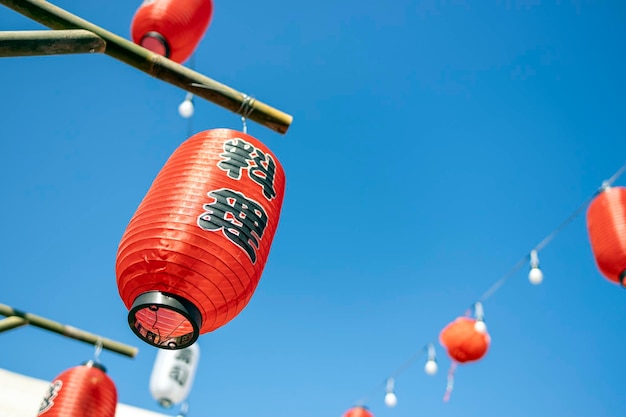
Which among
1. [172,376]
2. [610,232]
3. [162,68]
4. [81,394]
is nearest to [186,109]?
[162,68]

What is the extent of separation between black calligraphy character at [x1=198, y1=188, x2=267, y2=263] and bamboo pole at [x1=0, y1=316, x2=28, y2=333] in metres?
4.50

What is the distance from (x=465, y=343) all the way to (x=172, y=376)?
470 cm

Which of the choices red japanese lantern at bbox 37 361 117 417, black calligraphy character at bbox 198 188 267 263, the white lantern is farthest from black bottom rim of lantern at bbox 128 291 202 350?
the white lantern

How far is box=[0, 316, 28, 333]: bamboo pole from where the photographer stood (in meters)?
5.80

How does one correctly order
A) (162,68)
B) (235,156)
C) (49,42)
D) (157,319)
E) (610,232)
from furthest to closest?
(610,232) < (162,68) < (235,156) < (49,42) < (157,319)

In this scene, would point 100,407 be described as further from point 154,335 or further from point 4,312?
point 154,335

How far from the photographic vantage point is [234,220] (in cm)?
259

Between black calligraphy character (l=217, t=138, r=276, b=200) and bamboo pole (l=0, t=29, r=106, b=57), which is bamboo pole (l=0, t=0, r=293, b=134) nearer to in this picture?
bamboo pole (l=0, t=29, r=106, b=57)

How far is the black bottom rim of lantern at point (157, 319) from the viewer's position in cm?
234

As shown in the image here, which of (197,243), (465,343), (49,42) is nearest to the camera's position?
(197,243)

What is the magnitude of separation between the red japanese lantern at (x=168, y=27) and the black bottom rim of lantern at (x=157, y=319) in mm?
2319

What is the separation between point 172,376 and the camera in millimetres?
8656

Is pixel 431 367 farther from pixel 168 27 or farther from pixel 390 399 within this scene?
pixel 168 27

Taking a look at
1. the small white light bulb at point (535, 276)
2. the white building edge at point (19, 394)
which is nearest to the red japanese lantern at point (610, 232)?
the small white light bulb at point (535, 276)
